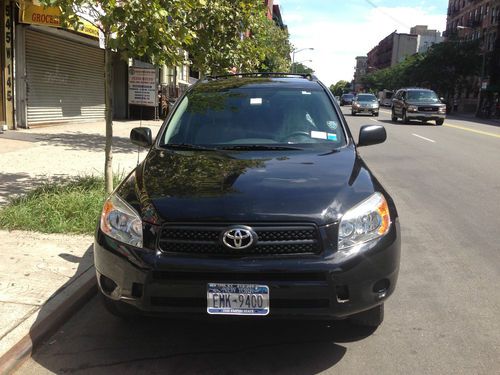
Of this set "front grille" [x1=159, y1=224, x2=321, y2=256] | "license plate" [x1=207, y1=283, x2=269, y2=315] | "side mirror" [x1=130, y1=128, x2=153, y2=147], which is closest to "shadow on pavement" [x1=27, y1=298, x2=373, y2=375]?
"license plate" [x1=207, y1=283, x2=269, y2=315]

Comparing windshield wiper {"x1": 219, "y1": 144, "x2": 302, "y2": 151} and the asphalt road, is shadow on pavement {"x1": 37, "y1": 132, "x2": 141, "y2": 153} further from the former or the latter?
the asphalt road

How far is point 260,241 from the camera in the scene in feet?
10.0

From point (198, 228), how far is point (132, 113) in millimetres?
21515

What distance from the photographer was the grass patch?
5.71 metres

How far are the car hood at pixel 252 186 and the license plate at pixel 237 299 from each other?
37 cm

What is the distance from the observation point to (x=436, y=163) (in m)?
12.6

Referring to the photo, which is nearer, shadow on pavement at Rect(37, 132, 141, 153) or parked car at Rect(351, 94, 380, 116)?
shadow on pavement at Rect(37, 132, 141, 153)

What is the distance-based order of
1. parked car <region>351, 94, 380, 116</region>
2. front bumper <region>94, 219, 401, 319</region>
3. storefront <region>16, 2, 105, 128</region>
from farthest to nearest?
parked car <region>351, 94, 380, 116</region>
storefront <region>16, 2, 105, 128</region>
front bumper <region>94, 219, 401, 319</region>

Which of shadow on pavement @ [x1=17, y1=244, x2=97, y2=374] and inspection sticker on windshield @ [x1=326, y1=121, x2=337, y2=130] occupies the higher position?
inspection sticker on windshield @ [x1=326, y1=121, x2=337, y2=130]

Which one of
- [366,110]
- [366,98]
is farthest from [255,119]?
[366,98]

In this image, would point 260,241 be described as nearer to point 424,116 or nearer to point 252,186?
point 252,186

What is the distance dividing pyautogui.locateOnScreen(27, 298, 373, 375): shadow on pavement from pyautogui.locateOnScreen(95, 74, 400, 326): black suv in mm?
271

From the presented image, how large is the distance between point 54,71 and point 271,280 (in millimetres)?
15645

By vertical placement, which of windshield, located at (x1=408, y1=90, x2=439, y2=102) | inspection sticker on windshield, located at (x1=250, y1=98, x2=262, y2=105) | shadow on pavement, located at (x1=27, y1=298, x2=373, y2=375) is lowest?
shadow on pavement, located at (x1=27, y1=298, x2=373, y2=375)
